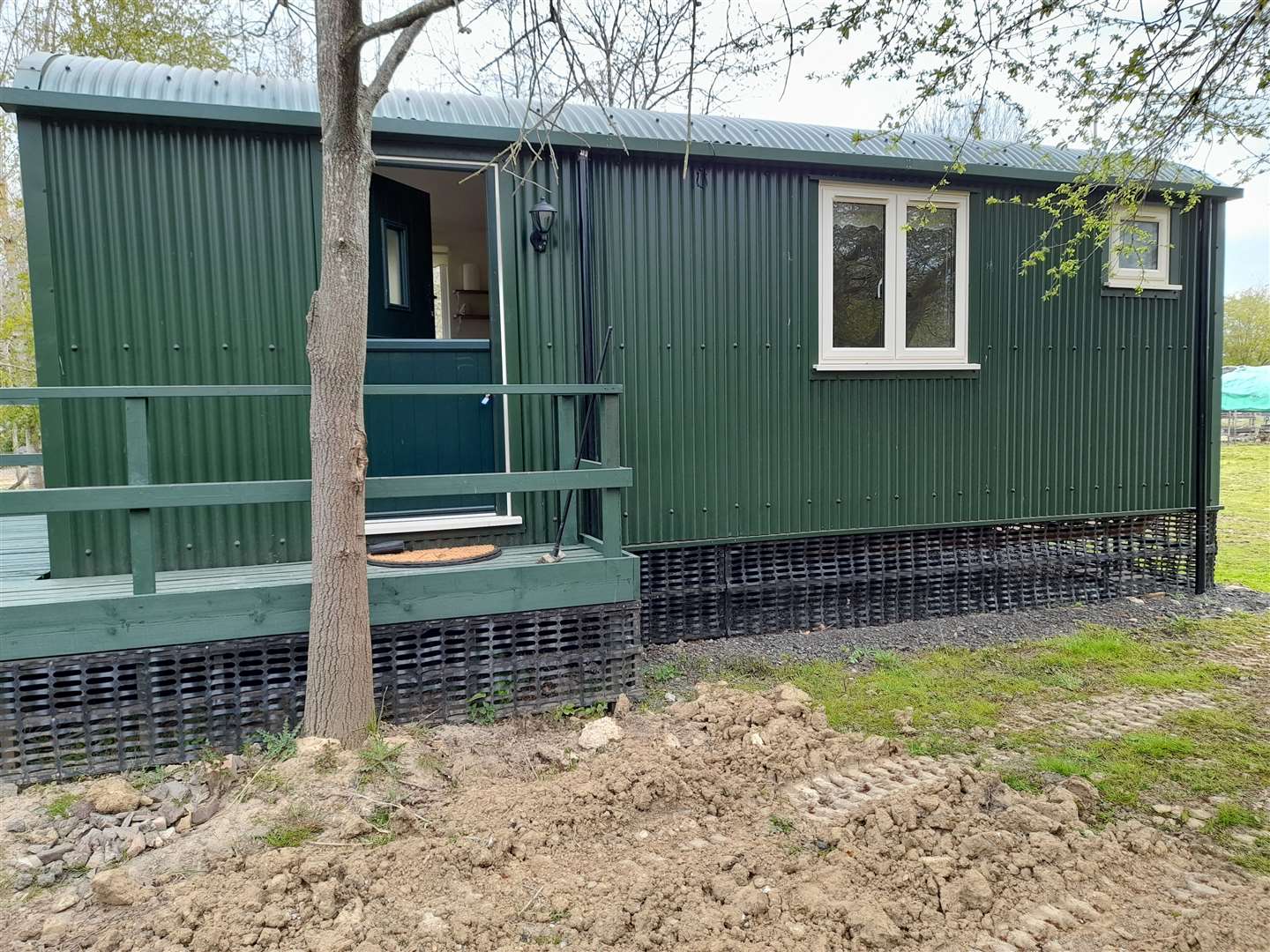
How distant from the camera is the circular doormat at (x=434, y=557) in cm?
419

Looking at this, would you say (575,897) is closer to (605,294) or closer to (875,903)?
(875,903)

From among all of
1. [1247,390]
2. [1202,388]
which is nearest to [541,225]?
[1202,388]

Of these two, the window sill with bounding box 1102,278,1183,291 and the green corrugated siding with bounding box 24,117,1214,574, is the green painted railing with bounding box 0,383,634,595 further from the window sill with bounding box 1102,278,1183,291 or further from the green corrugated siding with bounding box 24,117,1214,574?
the window sill with bounding box 1102,278,1183,291

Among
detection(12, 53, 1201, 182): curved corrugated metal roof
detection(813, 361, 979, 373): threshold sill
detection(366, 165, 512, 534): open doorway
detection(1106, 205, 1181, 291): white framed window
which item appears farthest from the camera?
detection(1106, 205, 1181, 291): white framed window

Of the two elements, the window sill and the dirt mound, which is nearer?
the dirt mound

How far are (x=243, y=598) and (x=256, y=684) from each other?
41cm

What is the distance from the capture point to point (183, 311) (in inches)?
179

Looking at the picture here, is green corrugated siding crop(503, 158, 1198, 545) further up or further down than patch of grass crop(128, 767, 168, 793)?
further up

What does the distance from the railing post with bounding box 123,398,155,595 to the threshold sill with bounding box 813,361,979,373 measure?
4.14m

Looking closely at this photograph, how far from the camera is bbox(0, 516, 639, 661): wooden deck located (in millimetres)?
3400

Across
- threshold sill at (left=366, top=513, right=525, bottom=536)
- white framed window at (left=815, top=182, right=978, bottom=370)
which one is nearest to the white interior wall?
threshold sill at (left=366, top=513, right=525, bottom=536)

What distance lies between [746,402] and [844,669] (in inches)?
74.8

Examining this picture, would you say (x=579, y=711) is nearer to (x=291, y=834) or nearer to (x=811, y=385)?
(x=291, y=834)

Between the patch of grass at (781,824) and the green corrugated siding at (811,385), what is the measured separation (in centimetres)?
258
